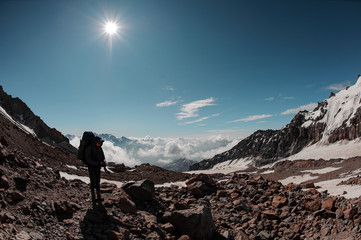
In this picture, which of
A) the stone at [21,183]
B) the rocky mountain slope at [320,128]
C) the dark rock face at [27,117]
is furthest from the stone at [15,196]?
the rocky mountain slope at [320,128]

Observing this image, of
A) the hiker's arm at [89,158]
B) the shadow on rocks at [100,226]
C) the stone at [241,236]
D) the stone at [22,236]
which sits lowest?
the stone at [241,236]

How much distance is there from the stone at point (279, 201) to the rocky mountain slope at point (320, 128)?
141751mm

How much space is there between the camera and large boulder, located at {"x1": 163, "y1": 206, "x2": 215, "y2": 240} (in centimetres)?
808

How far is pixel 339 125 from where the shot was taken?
13388 centimetres

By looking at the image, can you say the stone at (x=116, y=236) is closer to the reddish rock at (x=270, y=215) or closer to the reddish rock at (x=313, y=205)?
the reddish rock at (x=270, y=215)

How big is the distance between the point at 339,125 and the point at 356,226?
15958 centimetres

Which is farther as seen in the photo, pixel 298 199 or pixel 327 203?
pixel 298 199

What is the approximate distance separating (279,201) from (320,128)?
167 meters

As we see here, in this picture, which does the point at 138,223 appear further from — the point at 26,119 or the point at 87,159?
the point at 26,119

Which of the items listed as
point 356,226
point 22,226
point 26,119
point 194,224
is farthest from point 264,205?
point 26,119

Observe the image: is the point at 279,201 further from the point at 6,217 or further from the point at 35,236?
the point at 6,217

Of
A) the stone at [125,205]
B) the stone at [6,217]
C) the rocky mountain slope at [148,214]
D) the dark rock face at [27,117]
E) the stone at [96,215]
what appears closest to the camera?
the stone at [6,217]

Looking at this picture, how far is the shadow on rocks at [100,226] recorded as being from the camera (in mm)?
6252

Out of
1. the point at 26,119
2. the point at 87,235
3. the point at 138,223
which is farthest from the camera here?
the point at 26,119
